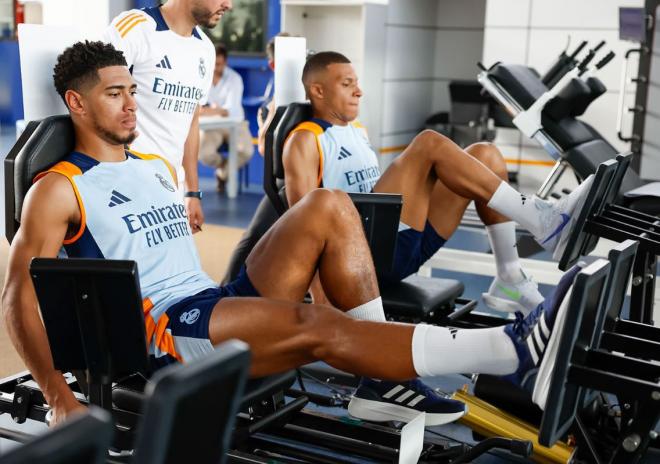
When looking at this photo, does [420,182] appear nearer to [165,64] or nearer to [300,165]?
[300,165]

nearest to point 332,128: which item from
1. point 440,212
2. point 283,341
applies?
point 440,212

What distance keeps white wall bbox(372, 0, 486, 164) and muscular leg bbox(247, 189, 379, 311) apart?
5510 millimetres

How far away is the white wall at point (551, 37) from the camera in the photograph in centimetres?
657

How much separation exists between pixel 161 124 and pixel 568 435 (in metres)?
1.55

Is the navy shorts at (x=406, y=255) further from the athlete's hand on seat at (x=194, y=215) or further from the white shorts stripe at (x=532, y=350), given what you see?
the white shorts stripe at (x=532, y=350)

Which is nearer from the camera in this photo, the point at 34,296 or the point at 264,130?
the point at 34,296

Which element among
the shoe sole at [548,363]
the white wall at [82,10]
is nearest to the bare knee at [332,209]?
the shoe sole at [548,363]

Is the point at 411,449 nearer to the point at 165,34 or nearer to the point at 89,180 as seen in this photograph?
the point at 89,180

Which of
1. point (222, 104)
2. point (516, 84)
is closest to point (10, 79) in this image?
point (222, 104)

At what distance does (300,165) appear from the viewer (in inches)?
119

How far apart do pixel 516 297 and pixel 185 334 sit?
4.98ft

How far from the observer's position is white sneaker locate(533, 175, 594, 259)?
278cm

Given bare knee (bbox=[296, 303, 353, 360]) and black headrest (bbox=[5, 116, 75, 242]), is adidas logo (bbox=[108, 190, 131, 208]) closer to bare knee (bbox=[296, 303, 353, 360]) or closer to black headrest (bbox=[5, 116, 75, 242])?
black headrest (bbox=[5, 116, 75, 242])

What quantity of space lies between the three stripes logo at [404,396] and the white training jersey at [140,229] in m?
0.55
